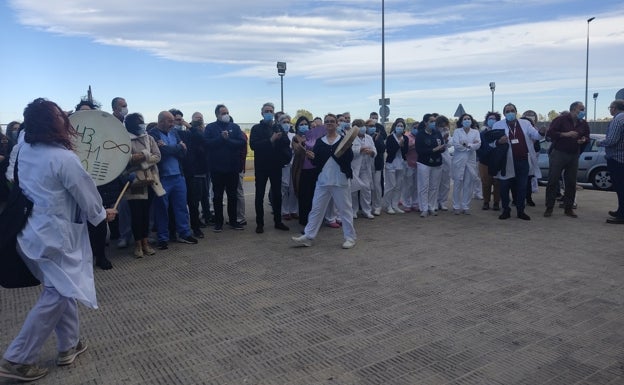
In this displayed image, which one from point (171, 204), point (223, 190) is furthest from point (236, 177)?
point (171, 204)

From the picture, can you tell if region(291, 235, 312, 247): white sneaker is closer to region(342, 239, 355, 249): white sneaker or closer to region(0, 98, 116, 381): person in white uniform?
region(342, 239, 355, 249): white sneaker

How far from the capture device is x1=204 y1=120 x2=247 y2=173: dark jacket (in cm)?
803

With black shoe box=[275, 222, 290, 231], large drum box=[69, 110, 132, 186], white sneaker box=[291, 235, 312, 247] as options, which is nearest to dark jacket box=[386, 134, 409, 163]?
black shoe box=[275, 222, 290, 231]

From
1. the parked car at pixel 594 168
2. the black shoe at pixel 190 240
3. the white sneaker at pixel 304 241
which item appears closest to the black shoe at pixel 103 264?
the black shoe at pixel 190 240

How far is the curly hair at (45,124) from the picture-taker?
11.2 feet

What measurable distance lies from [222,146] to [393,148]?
3.62 metres

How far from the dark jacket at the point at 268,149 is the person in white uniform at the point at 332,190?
43.7 inches

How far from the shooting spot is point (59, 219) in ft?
11.3

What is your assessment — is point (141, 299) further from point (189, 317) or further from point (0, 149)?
point (0, 149)

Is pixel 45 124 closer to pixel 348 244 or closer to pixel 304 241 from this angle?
pixel 304 241

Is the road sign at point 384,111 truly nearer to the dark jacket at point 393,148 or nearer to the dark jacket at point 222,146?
the dark jacket at point 393,148

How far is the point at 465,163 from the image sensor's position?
979cm

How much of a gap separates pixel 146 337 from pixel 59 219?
4.41 feet

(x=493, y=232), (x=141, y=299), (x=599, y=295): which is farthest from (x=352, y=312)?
(x=493, y=232)
